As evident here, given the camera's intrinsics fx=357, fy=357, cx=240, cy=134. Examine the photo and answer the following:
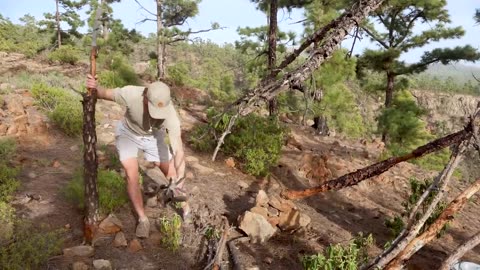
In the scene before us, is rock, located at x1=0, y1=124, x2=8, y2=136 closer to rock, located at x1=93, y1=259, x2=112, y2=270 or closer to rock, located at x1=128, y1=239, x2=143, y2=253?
rock, located at x1=128, y1=239, x2=143, y2=253

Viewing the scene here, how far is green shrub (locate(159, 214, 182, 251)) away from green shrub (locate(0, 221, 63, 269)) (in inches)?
37.4

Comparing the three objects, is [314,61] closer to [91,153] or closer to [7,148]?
[91,153]

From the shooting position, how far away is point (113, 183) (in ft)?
14.1

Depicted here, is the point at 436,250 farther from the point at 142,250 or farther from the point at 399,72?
the point at 399,72

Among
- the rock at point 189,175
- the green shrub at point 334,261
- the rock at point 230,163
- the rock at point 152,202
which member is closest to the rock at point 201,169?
the rock at point 189,175

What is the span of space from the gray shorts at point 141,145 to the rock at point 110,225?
0.68 m

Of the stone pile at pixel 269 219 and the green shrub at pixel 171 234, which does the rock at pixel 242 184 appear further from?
the green shrub at pixel 171 234

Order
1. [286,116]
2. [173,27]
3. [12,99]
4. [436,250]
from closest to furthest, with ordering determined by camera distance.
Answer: [436,250] < [12,99] < [173,27] < [286,116]

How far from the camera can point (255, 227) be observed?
160 inches

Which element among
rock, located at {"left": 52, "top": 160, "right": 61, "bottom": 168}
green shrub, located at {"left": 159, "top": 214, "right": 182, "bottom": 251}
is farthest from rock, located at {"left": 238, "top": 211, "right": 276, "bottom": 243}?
rock, located at {"left": 52, "top": 160, "right": 61, "bottom": 168}

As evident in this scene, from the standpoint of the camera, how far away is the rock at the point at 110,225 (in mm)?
3631

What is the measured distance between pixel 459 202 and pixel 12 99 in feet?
23.9

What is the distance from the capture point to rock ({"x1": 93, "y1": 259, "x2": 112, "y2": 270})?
307cm

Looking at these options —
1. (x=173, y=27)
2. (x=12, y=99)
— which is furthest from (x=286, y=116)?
(x=12, y=99)
